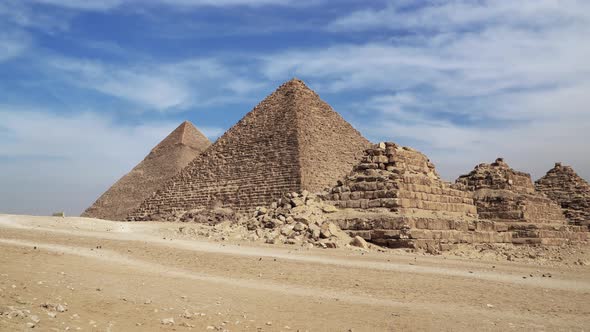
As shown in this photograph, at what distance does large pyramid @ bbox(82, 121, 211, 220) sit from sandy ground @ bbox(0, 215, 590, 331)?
162 feet

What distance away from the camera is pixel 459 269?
901 centimetres

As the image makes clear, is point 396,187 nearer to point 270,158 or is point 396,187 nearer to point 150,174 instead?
point 270,158

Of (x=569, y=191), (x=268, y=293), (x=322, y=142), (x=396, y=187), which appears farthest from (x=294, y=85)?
(x=268, y=293)

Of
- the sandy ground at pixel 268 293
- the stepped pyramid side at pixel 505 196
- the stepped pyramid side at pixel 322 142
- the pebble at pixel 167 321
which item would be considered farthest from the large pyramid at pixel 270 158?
the pebble at pixel 167 321

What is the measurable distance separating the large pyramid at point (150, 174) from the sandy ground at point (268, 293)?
4941 cm

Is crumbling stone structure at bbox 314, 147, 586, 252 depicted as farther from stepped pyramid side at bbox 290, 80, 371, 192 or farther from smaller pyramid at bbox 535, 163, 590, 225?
stepped pyramid side at bbox 290, 80, 371, 192

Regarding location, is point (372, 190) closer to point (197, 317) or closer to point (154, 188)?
point (197, 317)

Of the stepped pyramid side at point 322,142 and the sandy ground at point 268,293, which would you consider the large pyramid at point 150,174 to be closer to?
the stepped pyramid side at point 322,142

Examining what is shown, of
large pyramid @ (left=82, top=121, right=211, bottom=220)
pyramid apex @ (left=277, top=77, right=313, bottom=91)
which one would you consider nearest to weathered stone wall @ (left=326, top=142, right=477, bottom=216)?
pyramid apex @ (left=277, top=77, right=313, bottom=91)

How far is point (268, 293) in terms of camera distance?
6.42 meters

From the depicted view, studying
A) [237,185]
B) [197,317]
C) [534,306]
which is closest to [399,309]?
[534,306]

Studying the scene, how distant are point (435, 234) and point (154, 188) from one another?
1913 inches

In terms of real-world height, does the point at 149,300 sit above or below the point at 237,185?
below

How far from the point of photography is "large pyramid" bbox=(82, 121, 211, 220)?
191 feet
